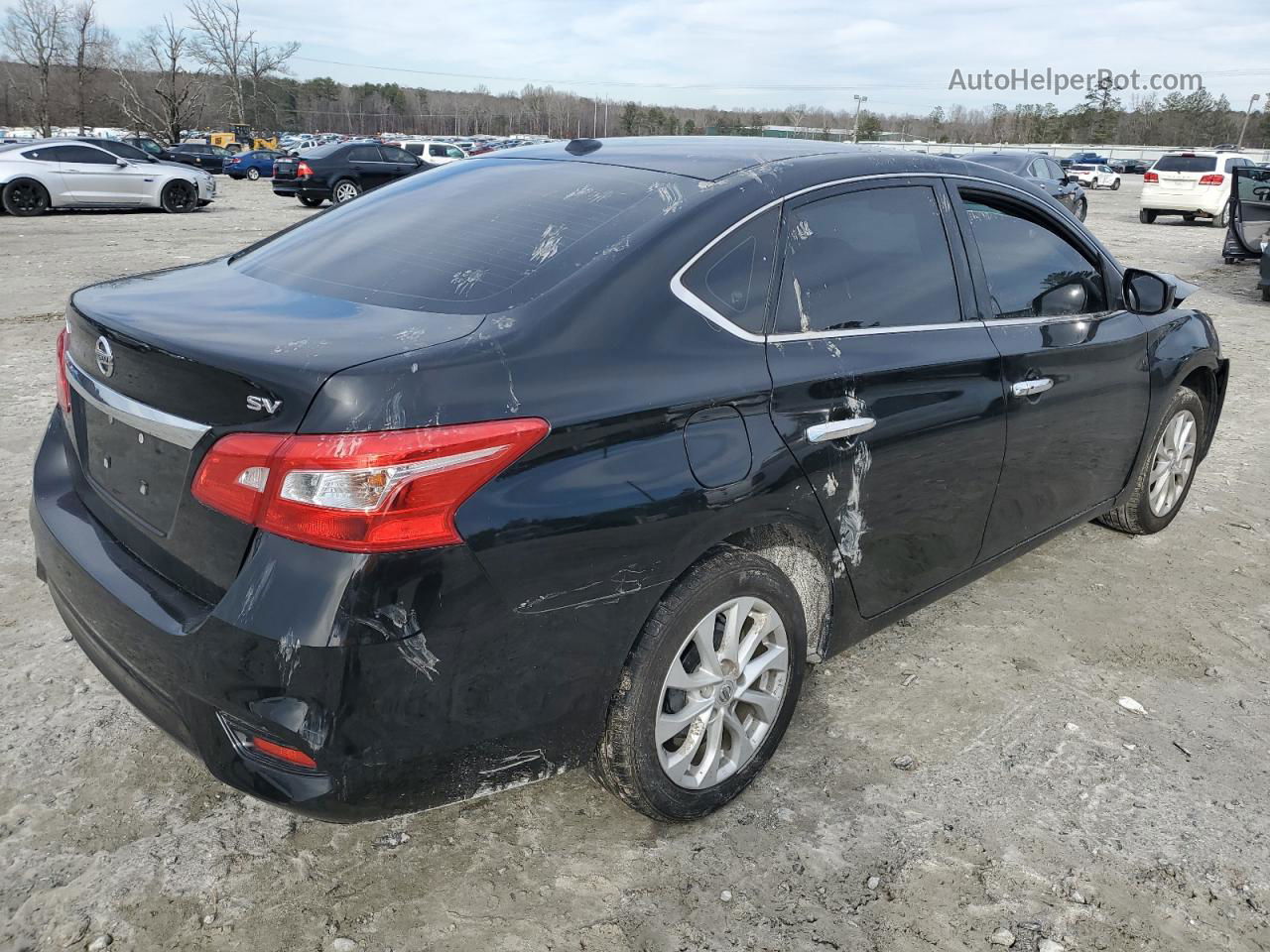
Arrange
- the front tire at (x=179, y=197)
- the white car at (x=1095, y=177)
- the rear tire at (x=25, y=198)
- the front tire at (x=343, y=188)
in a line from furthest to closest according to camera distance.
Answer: the white car at (x=1095, y=177)
the front tire at (x=343, y=188)
the front tire at (x=179, y=197)
the rear tire at (x=25, y=198)

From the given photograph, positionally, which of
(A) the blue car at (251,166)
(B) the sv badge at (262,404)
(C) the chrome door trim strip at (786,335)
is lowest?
(B) the sv badge at (262,404)

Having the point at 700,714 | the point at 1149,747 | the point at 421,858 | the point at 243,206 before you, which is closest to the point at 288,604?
the point at 421,858

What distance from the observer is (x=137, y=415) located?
2.16 m

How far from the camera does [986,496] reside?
128 inches

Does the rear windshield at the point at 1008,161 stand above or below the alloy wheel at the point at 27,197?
above

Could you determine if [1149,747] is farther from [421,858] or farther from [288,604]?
[288,604]

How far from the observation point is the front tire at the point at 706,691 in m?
2.31

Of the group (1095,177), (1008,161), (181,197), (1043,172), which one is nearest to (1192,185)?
(1043,172)

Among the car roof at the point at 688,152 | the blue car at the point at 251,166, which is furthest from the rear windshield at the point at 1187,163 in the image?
the blue car at the point at 251,166

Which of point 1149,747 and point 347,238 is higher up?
point 347,238

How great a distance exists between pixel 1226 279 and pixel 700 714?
14937mm

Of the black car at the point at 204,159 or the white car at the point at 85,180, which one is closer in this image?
the white car at the point at 85,180

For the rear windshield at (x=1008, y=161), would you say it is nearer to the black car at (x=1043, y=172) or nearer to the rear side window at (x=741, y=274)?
the black car at (x=1043, y=172)

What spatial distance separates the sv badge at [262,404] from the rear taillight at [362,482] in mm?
50
